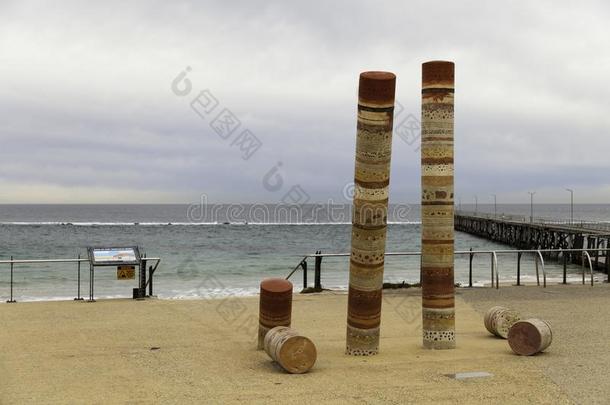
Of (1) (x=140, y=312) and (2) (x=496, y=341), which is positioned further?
(1) (x=140, y=312)

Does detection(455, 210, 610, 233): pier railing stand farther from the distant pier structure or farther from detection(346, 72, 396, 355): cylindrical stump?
detection(346, 72, 396, 355): cylindrical stump

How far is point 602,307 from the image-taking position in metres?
13.7

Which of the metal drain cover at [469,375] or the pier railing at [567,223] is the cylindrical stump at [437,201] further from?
the pier railing at [567,223]

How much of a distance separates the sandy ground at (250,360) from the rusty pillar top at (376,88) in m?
3.20

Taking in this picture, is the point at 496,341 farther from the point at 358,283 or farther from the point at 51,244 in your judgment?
the point at 51,244

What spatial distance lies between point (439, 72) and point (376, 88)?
1.13m

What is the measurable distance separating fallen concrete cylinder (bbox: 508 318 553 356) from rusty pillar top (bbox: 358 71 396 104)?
3260 mm

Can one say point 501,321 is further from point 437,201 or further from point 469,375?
point 469,375

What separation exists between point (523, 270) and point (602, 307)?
18.9 meters

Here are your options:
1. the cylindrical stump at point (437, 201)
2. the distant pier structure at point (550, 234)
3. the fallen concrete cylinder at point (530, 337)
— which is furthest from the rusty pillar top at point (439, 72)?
the distant pier structure at point (550, 234)

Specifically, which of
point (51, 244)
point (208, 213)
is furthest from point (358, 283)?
point (208, 213)

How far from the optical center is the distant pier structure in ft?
116

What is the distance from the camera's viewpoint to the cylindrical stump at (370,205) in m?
9.00

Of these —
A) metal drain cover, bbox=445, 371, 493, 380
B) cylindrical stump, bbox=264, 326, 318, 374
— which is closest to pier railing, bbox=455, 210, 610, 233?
metal drain cover, bbox=445, 371, 493, 380
